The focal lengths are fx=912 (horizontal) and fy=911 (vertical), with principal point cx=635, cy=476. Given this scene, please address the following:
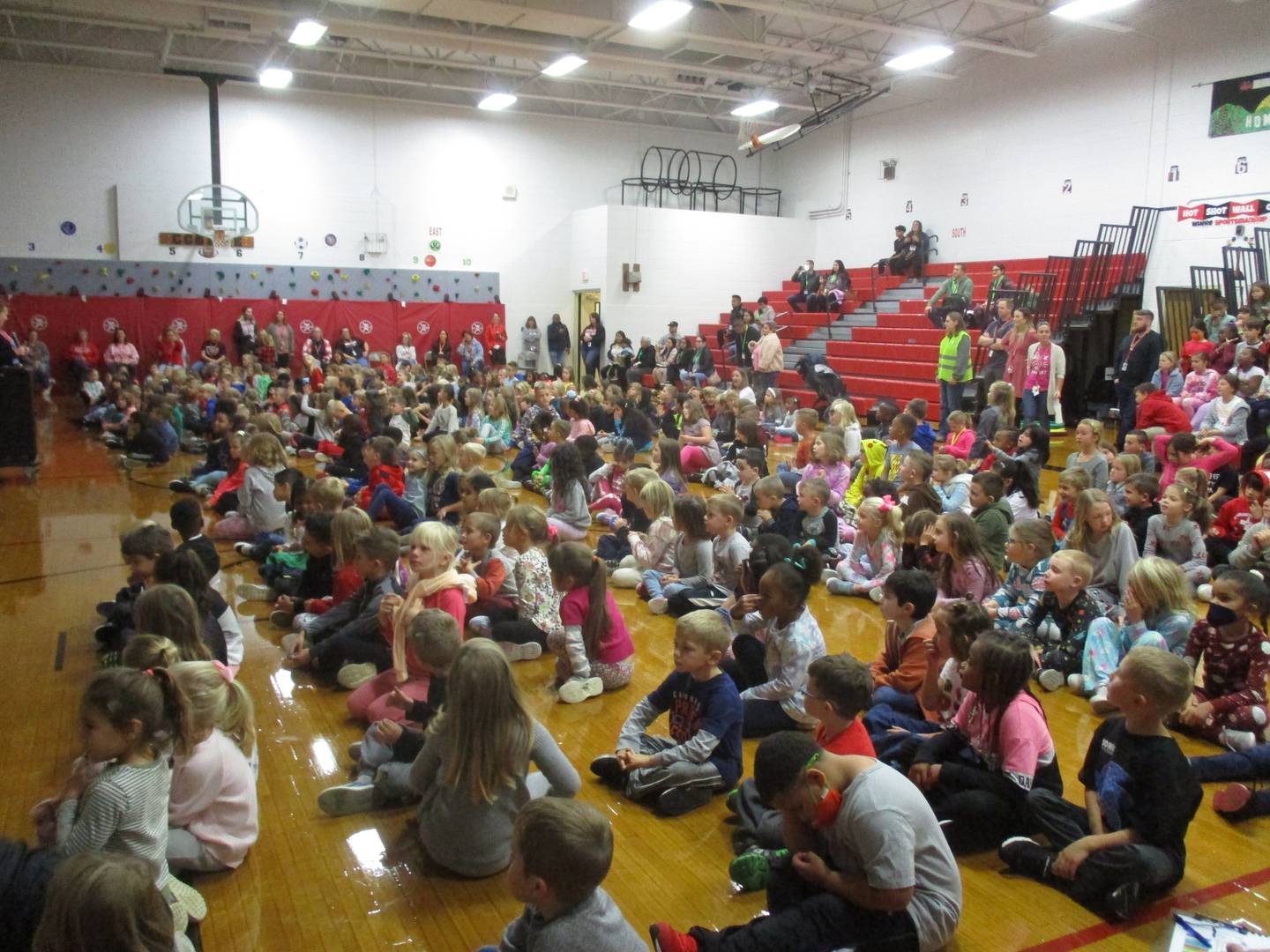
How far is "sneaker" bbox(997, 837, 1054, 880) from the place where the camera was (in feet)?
9.56

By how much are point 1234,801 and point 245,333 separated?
57.0ft

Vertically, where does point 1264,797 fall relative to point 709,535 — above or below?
below

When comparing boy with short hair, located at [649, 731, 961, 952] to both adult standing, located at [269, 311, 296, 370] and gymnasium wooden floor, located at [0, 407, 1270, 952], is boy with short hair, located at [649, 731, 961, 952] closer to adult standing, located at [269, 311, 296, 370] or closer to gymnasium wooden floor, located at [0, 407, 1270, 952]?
gymnasium wooden floor, located at [0, 407, 1270, 952]

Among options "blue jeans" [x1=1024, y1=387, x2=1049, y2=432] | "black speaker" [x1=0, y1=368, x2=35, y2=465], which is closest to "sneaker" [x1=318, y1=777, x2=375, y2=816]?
"black speaker" [x1=0, y1=368, x2=35, y2=465]

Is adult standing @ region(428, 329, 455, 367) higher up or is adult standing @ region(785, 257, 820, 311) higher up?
adult standing @ region(785, 257, 820, 311)

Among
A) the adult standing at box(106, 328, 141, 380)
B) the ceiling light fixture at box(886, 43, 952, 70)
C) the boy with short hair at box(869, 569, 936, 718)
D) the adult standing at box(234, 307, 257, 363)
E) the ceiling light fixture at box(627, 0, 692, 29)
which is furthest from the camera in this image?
the adult standing at box(234, 307, 257, 363)

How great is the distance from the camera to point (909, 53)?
14.2 meters

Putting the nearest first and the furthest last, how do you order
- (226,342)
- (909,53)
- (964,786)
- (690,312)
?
(964,786), (909,53), (226,342), (690,312)

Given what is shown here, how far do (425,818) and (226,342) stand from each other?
16737 mm

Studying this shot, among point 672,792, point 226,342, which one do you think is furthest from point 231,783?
point 226,342

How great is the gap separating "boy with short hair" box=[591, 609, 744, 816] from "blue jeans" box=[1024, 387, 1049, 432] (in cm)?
903

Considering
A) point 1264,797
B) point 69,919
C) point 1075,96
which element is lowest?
point 1264,797

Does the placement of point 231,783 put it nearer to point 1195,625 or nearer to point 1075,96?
point 1195,625

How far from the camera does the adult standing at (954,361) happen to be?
11664 mm
